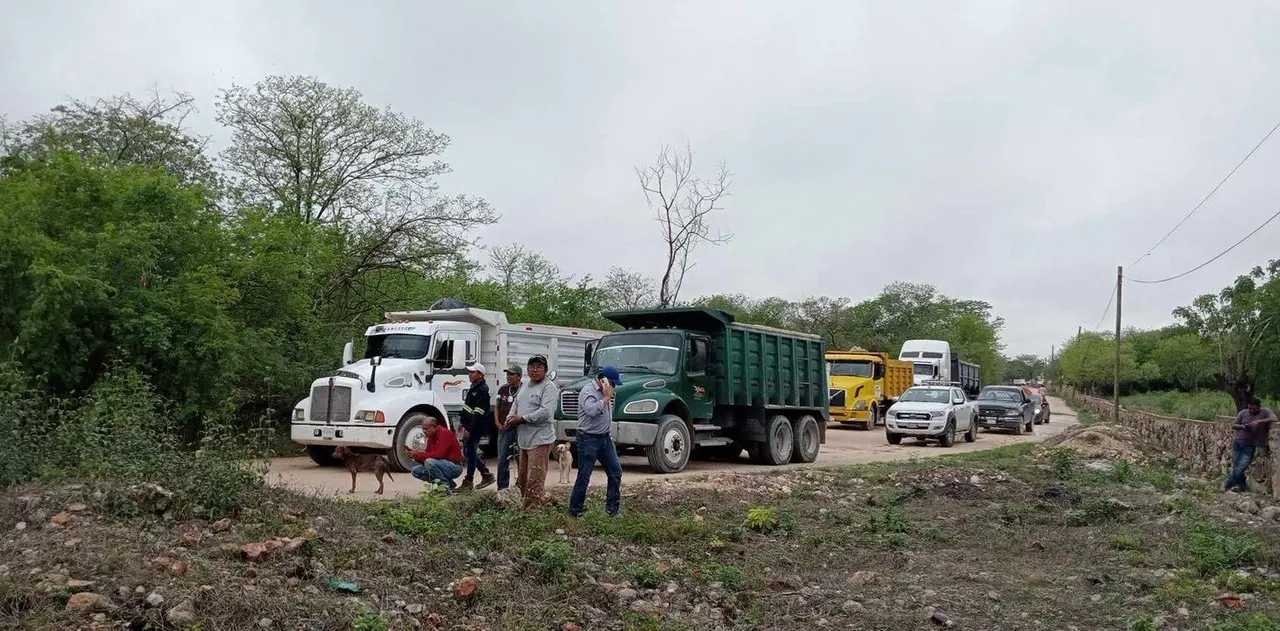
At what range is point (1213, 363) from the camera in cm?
6097

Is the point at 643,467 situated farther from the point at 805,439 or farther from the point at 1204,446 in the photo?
the point at 1204,446

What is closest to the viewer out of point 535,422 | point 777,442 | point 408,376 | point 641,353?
point 535,422

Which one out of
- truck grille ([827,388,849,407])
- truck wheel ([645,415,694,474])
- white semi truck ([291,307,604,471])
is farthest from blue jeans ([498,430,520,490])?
truck grille ([827,388,849,407])

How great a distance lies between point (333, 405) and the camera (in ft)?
48.8

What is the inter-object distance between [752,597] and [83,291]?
1142 cm

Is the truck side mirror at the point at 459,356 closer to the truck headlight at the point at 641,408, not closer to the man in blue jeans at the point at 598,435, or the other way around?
the truck headlight at the point at 641,408

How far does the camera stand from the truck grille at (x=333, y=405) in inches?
582

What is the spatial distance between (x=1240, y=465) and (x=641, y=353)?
8.98 m

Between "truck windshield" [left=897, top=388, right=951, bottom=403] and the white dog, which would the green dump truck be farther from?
"truck windshield" [left=897, top=388, right=951, bottom=403]

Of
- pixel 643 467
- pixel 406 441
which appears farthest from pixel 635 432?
pixel 406 441

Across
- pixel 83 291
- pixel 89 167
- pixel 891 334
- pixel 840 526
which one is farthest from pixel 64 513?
pixel 891 334

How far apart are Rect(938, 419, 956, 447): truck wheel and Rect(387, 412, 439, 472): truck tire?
1483cm

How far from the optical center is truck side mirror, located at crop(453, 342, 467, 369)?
1625cm

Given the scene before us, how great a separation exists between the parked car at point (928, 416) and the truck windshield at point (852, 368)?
231 inches
